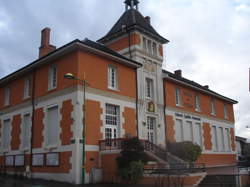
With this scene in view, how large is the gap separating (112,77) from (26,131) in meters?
7.97

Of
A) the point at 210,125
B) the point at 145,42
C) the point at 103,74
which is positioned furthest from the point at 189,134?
the point at 103,74

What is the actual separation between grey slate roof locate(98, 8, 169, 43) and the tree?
11.3m

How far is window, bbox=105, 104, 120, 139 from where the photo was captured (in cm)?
1970

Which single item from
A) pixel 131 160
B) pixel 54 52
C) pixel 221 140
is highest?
pixel 54 52

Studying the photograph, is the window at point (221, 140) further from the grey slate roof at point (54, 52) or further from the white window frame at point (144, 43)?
the grey slate roof at point (54, 52)

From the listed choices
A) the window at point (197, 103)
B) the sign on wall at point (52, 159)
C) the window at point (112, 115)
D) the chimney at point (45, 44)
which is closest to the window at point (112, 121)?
the window at point (112, 115)

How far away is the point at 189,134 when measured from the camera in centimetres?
2836

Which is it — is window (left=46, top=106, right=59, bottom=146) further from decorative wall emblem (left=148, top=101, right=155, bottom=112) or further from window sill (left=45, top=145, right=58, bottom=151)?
decorative wall emblem (left=148, top=101, right=155, bottom=112)

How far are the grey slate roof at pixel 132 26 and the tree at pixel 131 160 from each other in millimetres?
11256

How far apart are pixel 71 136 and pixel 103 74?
5034mm

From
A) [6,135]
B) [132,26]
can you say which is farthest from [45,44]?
[6,135]

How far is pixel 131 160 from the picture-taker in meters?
15.9

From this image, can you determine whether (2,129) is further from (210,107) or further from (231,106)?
(231,106)

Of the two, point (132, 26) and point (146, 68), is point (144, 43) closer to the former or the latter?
point (132, 26)
